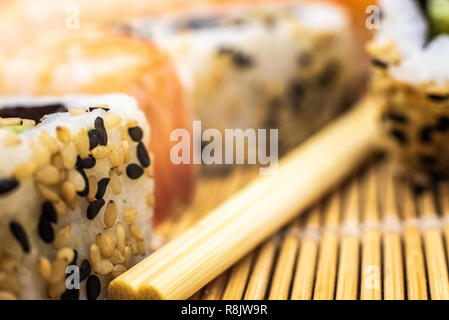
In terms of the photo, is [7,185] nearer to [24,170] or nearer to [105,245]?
[24,170]

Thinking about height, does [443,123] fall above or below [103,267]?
above

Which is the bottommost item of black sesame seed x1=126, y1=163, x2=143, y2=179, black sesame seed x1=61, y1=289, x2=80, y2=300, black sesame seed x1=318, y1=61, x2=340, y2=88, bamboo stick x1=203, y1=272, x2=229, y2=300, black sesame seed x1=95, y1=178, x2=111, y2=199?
bamboo stick x1=203, y1=272, x2=229, y2=300

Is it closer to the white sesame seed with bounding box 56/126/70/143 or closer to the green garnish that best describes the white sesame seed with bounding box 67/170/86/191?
the white sesame seed with bounding box 56/126/70/143

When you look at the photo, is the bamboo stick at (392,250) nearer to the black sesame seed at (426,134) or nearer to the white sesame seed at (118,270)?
the black sesame seed at (426,134)

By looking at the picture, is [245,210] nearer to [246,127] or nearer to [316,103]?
[246,127]

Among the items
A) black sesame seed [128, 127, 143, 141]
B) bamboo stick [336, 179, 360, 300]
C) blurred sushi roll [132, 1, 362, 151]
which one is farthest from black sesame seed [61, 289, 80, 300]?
blurred sushi roll [132, 1, 362, 151]

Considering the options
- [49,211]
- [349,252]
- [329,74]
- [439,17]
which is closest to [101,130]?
[49,211]
